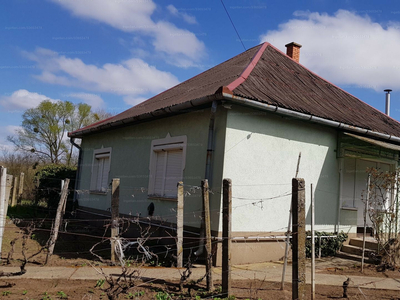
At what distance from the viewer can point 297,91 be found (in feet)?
33.4

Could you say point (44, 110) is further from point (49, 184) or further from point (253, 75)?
point (253, 75)

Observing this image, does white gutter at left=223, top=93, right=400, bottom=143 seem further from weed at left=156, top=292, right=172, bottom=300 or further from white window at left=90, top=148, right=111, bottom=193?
white window at left=90, top=148, right=111, bottom=193

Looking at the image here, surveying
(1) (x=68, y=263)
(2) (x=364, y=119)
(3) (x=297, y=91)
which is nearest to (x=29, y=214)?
(1) (x=68, y=263)

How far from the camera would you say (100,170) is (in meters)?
13.9

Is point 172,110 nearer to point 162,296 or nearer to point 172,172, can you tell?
point 172,172

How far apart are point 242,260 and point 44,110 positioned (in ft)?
102

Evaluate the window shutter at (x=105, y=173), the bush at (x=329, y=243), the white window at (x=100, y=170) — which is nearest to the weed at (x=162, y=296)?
the bush at (x=329, y=243)

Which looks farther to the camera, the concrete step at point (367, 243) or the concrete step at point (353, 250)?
the concrete step at point (367, 243)

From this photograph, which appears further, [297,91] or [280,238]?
[297,91]

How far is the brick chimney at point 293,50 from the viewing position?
44.5 feet

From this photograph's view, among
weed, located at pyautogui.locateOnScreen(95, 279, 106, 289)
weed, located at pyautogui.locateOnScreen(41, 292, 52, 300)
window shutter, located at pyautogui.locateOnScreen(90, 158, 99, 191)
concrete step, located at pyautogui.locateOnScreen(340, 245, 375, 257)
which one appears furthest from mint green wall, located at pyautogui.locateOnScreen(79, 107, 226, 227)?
concrete step, located at pyautogui.locateOnScreen(340, 245, 375, 257)

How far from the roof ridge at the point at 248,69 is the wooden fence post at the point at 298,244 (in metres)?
3.72

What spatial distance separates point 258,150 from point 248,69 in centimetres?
257

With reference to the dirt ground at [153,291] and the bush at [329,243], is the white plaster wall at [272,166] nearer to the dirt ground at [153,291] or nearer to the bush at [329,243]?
the bush at [329,243]
